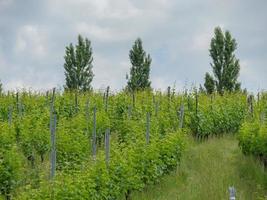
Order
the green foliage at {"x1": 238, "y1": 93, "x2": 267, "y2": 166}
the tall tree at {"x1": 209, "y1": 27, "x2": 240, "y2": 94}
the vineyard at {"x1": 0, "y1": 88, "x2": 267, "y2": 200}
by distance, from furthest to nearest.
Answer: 1. the tall tree at {"x1": 209, "y1": 27, "x2": 240, "y2": 94}
2. the green foliage at {"x1": 238, "y1": 93, "x2": 267, "y2": 166}
3. the vineyard at {"x1": 0, "y1": 88, "x2": 267, "y2": 200}

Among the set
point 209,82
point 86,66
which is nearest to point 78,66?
point 86,66

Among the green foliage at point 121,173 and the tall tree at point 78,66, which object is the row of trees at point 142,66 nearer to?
the tall tree at point 78,66

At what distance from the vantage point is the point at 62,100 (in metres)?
26.2

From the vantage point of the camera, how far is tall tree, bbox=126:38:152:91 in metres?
47.2

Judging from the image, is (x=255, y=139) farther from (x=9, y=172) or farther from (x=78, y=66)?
(x=78, y=66)

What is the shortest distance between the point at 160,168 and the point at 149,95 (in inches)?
504

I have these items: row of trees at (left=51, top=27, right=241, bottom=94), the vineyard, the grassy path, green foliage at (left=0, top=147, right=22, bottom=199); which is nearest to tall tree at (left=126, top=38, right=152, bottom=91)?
row of trees at (left=51, top=27, right=241, bottom=94)

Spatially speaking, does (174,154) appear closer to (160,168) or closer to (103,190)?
(160,168)

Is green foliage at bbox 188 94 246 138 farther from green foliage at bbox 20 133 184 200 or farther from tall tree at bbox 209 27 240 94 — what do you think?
tall tree at bbox 209 27 240 94

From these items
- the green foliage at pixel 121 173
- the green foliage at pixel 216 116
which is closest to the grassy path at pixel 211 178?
the green foliage at pixel 121 173

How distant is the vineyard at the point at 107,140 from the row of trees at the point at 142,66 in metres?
15.6

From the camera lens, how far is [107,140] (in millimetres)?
12930

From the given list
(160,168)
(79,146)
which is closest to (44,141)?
(79,146)

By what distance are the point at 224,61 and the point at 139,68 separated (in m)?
7.66
